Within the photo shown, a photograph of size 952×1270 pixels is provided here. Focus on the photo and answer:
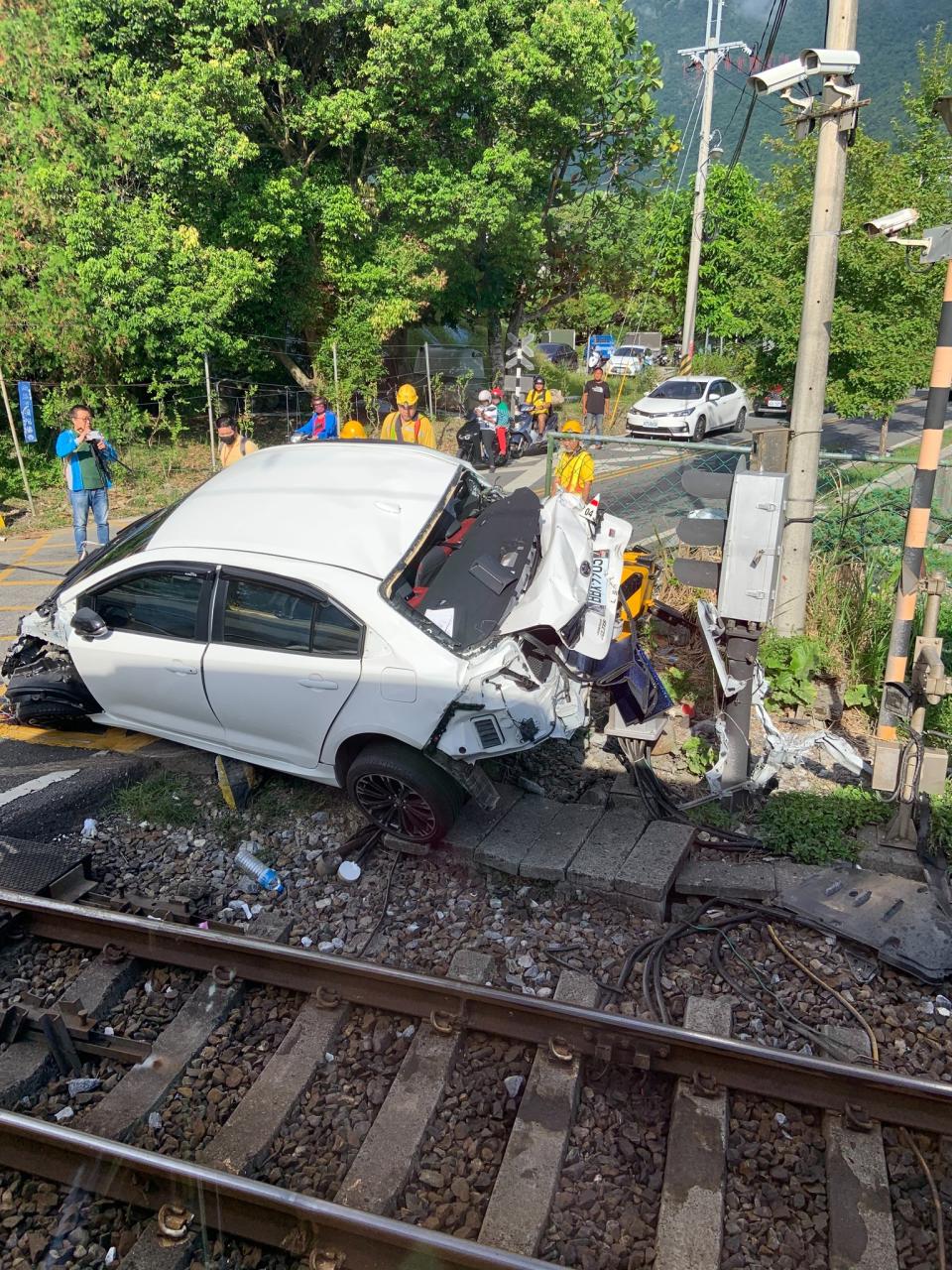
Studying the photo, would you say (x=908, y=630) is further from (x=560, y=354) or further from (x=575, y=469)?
(x=560, y=354)

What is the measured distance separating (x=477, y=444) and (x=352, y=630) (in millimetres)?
12525

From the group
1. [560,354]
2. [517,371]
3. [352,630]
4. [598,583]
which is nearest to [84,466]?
[352,630]

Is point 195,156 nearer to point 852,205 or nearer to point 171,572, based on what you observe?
point 852,205

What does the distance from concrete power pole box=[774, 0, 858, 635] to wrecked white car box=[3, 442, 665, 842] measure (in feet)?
6.18

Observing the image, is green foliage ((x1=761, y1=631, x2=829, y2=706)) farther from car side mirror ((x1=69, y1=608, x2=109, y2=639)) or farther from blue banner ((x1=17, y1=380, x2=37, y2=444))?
blue banner ((x1=17, y1=380, x2=37, y2=444))

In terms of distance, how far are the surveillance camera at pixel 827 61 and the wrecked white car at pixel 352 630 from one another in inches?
124

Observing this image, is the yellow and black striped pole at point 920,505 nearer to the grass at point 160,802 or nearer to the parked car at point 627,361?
the grass at point 160,802

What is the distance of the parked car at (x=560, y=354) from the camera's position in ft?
131

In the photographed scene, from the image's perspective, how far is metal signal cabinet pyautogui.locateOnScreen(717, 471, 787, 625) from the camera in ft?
17.1

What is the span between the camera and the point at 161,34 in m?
17.1

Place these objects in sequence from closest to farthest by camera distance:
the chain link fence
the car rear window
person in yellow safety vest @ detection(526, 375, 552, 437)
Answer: the chain link fence < person in yellow safety vest @ detection(526, 375, 552, 437) < the car rear window

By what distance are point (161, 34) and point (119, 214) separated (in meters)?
3.55

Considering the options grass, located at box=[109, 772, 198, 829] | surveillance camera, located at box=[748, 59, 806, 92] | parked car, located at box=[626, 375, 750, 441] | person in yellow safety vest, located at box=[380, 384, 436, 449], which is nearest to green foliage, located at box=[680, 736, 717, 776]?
grass, located at box=[109, 772, 198, 829]

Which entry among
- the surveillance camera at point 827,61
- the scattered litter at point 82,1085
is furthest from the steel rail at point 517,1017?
the surveillance camera at point 827,61
